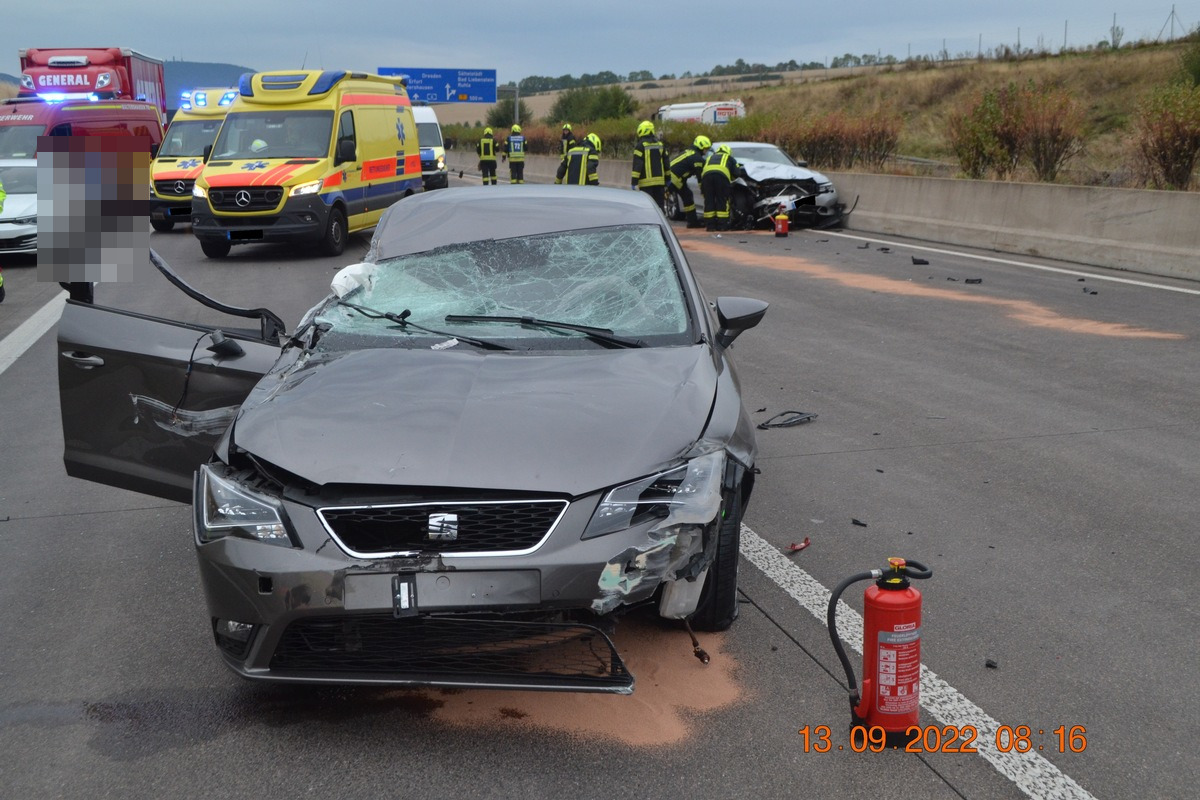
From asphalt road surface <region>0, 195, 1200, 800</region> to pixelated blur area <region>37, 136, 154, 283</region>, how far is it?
131 centimetres

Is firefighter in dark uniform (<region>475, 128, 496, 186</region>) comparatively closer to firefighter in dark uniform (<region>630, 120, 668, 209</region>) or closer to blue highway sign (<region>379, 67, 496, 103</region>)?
firefighter in dark uniform (<region>630, 120, 668, 209</region>)

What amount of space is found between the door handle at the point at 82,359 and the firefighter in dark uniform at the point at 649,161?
1672cm

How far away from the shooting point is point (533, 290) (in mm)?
4969

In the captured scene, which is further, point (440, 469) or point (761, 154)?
point (761, 154)

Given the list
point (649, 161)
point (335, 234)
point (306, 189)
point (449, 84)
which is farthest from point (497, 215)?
point (449, 84)

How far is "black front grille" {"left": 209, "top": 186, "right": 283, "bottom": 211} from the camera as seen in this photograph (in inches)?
648

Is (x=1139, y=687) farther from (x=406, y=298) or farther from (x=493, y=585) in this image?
(x=406, y=298)

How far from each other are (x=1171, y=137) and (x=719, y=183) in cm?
757

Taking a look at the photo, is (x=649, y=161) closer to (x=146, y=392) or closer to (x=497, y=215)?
(x=497, y=215)

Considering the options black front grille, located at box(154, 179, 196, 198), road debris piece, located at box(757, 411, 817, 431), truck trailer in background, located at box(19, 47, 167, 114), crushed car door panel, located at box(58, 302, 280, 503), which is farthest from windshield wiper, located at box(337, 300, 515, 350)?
truck trailer in background, located at box(19, 47, 167, 114)

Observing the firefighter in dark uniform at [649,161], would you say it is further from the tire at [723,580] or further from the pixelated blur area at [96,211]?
the tire at [723,580]

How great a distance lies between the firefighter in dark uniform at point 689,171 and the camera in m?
20.7

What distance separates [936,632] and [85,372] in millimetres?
3494

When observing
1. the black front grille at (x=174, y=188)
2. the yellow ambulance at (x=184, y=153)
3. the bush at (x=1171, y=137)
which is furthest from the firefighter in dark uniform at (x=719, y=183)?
the black front grille at (x=174, y=188)
